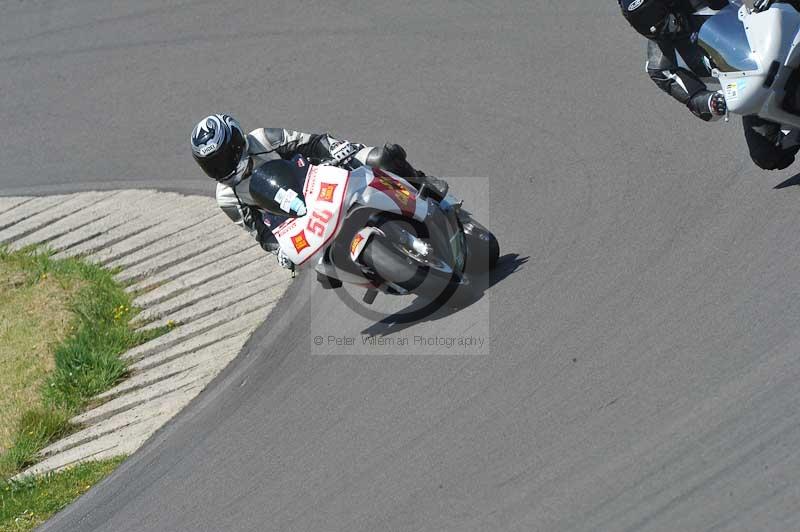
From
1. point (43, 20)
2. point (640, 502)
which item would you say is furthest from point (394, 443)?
point (43, 20)

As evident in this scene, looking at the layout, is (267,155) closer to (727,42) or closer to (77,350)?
(77,350)

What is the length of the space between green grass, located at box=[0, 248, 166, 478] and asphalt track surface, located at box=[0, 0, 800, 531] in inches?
56.3

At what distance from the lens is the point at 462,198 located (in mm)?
10688

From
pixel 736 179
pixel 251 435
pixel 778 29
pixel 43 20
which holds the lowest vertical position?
pixel 736 179

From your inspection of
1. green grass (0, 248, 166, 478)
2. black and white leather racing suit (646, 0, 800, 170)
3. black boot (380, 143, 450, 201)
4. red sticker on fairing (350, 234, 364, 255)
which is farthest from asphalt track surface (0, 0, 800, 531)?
green grass (0, 248, 166, 478)

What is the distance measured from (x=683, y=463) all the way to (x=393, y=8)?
8.85 m

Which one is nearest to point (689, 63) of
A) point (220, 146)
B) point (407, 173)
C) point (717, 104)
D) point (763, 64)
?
point (717, 104)

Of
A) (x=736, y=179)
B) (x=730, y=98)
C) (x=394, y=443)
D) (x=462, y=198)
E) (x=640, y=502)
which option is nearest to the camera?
(x=640, y=502)

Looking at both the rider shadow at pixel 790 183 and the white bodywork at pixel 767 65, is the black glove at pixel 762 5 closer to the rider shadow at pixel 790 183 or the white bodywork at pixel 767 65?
the white bodywork at pixel 767 65

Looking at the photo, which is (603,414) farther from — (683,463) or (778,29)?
(778,29)

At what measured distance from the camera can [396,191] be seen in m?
8.94

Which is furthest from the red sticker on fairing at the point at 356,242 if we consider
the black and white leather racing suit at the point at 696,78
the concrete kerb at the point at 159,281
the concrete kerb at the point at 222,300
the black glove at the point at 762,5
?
the black glove at the point at 762,5

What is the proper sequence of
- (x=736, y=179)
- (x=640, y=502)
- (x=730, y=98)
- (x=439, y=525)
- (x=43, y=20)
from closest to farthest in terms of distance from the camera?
(x=640, y=502) → (x=439, y=525) → (x=730, y=98) → (x=736, y=179) → (x=43, y=20)

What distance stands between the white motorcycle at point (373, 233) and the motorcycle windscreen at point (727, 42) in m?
2.20
